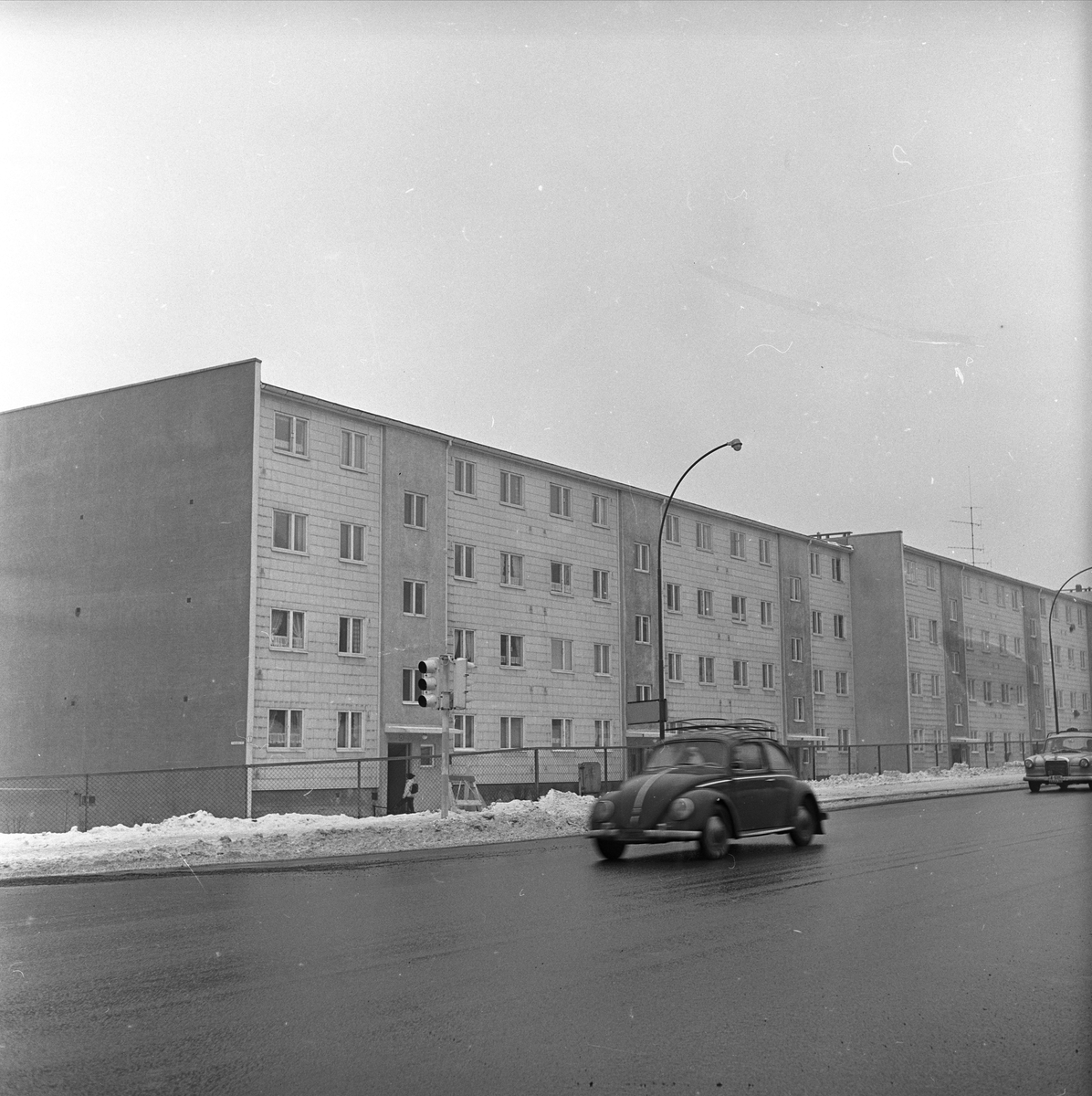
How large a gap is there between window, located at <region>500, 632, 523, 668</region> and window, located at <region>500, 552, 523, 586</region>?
1826 millimetres

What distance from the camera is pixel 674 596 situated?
51875mm

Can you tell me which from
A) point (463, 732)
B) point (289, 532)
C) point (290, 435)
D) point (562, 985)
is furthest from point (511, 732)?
point (562, 985)

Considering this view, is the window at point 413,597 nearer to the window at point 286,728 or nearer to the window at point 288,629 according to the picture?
the window at point 288,629

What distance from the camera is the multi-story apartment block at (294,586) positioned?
35031mm

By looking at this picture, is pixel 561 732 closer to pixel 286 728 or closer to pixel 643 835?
pixel 286 728

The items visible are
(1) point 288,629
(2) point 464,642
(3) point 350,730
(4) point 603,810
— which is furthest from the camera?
(2) point 464,642

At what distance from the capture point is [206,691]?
3459cm

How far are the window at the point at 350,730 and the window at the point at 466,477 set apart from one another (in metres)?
5.35

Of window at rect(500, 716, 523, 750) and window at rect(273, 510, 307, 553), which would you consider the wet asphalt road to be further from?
window at rect(500, 716, 523, 750)

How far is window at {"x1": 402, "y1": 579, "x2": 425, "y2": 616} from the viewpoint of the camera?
3938cm

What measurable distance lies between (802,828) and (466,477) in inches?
1062

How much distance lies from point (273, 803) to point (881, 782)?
65.9 ft

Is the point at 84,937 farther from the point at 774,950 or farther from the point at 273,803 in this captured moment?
the point at 273,803


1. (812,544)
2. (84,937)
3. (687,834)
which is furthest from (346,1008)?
(812,544)
